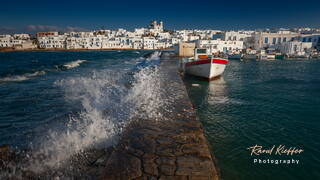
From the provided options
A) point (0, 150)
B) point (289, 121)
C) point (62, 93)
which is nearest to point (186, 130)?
point (0, 150)

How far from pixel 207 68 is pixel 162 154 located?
1766 centimetres

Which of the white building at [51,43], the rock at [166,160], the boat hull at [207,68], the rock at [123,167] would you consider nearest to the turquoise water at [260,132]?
the rock at [166,160]

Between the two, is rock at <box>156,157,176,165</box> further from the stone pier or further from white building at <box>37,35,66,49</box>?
white building at <box>37,35,66,49</box>

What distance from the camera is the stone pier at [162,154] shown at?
3.51 m

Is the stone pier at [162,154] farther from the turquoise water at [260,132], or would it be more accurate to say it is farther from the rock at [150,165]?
the turquoise water at [260,132]

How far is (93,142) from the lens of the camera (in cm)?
545

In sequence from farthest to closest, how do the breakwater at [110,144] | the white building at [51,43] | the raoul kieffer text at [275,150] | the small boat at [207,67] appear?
the white building at [51,43], the small boat at [207,67], the raoul kieffer text at [275,150], the breakwater at [110,144]

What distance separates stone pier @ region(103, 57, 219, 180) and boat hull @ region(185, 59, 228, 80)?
50.1 feet

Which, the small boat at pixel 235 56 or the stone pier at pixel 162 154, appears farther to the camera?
the small boat at pixel 235 56

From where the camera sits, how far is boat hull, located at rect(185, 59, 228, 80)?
20562 millimetres

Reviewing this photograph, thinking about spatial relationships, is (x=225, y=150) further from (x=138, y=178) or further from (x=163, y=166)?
(x=138, y=178)

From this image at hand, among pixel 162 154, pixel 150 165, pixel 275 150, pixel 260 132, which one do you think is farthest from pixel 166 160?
pixel 260 132

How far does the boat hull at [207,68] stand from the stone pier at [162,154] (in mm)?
15276

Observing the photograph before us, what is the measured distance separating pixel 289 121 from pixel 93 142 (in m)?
8.46
